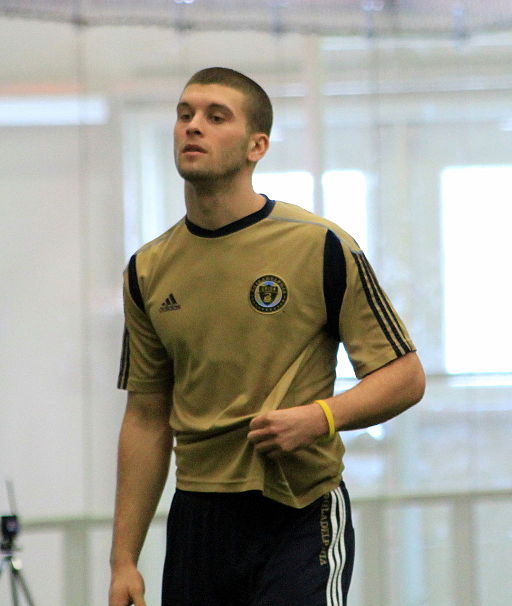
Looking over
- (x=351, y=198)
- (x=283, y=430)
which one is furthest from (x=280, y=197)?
(x=283, y=430)

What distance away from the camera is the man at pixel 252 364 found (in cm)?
146

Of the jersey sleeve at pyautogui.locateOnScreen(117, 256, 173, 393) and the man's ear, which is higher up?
the man's ear

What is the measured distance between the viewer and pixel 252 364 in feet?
4.85

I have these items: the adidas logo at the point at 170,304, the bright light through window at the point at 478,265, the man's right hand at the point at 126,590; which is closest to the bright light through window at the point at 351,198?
the bright light through window at the point at 478,265

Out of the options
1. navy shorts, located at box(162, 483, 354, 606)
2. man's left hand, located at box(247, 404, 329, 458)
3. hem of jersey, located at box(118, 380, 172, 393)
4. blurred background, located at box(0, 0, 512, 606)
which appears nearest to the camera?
man's left hand, located at box(247, 404, 329, 458)

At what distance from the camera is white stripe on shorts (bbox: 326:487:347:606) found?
56.6 inches

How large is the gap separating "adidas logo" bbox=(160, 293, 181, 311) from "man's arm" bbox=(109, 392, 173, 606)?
0.19m

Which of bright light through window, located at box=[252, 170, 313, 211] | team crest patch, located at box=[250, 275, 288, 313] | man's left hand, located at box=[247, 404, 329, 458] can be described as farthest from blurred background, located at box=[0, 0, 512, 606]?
man's left hand, located at box=[247, 404, 329, 458]

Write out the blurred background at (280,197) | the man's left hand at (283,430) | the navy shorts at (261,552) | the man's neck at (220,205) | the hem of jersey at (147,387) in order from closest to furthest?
the man's left hand at (283,430)
the navy shorts at (261,552)
the man's neck at (220,205)
the hem of jersey at (147,387)
the blurred background at (280,197)

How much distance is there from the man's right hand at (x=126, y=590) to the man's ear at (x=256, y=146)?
2.22ft

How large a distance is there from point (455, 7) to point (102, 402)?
1.56m

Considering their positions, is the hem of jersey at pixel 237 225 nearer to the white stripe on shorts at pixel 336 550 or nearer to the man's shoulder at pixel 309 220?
the man's shoulder at pixel 309 220

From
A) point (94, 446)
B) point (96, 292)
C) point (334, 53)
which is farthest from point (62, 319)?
point (334, 53)

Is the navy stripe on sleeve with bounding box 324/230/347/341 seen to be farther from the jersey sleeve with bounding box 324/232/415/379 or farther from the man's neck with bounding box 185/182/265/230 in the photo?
the man's neck with bounding box 185/182/265/230
